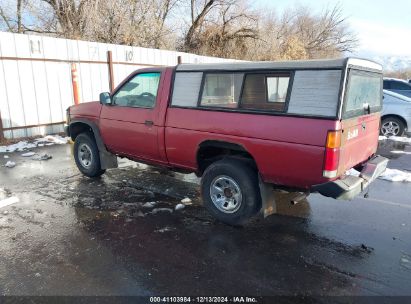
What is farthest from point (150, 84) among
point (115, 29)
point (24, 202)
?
point (115, 29)

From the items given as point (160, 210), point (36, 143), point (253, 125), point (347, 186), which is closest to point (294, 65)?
point (253, 125)

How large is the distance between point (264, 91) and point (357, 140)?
1187mm

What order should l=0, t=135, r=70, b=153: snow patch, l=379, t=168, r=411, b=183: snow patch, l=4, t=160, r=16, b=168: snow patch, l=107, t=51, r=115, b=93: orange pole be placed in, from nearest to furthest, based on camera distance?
l=379, t=168, r=411, b=183: snow patch, l=4, t=160, r=16, b=168: snow patch, l=0, t=135, r=70, b=153: snow patch, l=107, t=51, r=115, b=93: orange pole

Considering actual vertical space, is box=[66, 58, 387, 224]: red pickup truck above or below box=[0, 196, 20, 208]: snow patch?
above

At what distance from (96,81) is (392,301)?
33.5 ft

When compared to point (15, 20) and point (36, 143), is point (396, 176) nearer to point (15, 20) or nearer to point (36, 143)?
point (36, 143)

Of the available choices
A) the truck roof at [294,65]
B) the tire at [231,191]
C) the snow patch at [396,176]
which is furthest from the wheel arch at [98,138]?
the snow patch at [396,176]

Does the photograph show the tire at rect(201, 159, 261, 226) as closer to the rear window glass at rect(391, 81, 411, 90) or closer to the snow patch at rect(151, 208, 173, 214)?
the snow patch at rect(151, 208, 173, 214)

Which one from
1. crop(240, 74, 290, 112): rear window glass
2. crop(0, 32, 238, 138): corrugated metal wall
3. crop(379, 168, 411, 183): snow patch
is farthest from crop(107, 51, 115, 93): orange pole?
crop(379, 168, 411, 183): snow patch

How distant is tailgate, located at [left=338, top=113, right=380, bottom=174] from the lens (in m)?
3.47

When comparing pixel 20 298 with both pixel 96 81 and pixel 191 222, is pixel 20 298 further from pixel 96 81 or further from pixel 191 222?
pixel 96 81

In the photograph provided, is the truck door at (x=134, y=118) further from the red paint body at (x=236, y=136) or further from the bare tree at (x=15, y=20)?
the bare tree at (x=15, y=20)

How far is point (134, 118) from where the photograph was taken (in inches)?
200

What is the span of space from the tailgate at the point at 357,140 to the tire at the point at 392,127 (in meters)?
6.73
